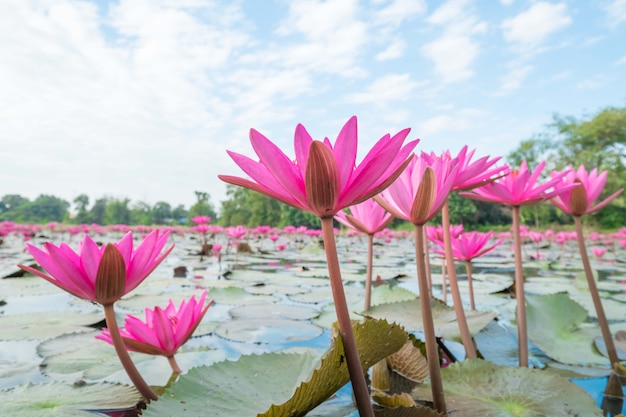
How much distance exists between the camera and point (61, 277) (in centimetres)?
48

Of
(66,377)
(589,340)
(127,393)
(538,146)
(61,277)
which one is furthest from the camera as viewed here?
(538,146)

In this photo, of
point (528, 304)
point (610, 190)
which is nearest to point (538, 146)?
point (610, 190)

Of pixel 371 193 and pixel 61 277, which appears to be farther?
pixel 61 277

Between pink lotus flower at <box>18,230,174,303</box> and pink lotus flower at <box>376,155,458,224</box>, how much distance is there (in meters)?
0.33

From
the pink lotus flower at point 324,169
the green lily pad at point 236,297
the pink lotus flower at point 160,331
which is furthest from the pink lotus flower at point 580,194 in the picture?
the green lily pad at point 236,297

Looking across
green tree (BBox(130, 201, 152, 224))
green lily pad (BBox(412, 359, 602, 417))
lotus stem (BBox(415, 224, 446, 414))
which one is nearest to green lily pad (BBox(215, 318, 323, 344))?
green lily pad (BBox(412, 359, 602, 417))

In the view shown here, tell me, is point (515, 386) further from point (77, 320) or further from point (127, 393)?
point (77, 320)

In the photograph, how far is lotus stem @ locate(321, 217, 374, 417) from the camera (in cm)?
34

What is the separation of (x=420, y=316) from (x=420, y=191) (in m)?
0.52

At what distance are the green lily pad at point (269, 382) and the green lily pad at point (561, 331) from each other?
2.14 ft

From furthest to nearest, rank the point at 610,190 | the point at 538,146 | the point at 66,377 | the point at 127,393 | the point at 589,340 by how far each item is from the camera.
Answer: the point at 538,146 < the point at 610,190 < the point at 589,340 < the point at 66,377 < the point at 127,393

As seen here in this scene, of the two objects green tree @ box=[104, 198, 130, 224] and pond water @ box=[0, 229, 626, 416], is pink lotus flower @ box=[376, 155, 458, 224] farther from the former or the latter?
green tree @ box=[104, 198, 130, 224]

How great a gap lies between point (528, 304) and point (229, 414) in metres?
0.92

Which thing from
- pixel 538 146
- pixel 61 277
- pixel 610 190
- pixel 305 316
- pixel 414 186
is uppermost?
pixel 538 146
